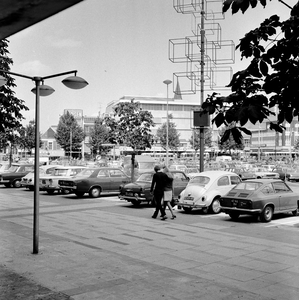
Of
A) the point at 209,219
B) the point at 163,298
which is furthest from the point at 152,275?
the point at 209,219

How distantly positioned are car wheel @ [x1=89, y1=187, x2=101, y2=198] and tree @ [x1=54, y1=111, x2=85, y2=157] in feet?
93.7

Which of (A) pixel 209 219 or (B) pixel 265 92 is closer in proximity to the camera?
(B) pixel 265 92

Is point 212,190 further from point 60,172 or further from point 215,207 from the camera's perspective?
point 60,172

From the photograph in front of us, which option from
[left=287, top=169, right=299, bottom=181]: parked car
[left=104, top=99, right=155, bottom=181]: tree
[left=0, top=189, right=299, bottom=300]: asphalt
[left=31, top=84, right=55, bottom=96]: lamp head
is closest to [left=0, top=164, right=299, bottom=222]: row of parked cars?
[left=0, top=189, right=299, bottom=300]: asphalt

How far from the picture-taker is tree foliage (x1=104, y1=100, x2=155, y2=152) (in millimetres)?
33500

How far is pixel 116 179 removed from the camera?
72.6ft

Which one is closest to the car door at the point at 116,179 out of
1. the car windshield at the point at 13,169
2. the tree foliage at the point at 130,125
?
the car windshield at the point at 13,169

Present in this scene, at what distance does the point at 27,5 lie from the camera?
3.80 meters

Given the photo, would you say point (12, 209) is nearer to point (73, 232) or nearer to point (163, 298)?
point (73, 232)

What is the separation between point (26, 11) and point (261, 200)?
419 inches

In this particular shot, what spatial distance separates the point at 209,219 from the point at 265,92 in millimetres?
10418

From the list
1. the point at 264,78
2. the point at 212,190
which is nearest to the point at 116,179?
the point at 212,190

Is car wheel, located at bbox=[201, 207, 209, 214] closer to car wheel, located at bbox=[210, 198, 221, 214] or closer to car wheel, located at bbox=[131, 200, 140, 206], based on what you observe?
car wheel, located at bbox=[210, 198, 221, 214]

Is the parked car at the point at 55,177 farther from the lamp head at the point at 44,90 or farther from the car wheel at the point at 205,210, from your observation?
the lamp head at the point at 44,90
